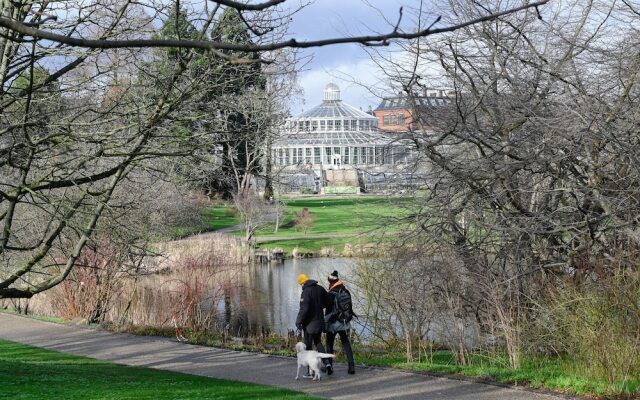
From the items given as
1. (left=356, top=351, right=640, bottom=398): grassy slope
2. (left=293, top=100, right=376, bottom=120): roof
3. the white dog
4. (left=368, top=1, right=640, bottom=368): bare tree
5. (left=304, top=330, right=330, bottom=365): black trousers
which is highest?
(left=293, top=100, right=376, bottom=120): roof

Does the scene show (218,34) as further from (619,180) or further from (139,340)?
(139,340)

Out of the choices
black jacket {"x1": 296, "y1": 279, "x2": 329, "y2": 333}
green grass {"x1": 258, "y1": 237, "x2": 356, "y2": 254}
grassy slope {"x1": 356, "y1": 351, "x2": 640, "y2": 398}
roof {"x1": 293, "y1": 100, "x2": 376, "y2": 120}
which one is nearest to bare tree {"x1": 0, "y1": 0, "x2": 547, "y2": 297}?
black jacket {"x1": 296, "y1": 279, "x2": 329, "y2": 333}

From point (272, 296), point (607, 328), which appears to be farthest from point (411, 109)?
point (272, 296)

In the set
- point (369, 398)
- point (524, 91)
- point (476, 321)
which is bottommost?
point (369, 398)

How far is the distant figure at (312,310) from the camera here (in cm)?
1280

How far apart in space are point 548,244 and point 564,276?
830 mm

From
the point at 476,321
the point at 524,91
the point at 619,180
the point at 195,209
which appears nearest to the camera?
the point at 619,180

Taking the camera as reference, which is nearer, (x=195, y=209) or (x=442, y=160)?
(x=442, y=160)

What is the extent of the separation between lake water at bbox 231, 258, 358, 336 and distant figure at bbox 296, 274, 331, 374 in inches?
154

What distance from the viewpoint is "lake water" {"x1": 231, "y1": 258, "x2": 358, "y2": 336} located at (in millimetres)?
21750

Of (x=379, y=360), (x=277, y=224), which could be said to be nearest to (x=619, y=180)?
(x=379, y=360)

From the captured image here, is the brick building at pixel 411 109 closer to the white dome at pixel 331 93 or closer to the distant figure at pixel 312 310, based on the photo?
the distant figure at pixel 312 310

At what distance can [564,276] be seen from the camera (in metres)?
13.1

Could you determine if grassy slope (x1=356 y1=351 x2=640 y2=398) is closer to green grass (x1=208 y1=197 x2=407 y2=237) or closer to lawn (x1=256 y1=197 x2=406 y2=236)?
lawn (x1=256 y1=197 x2=406 y2=236)
